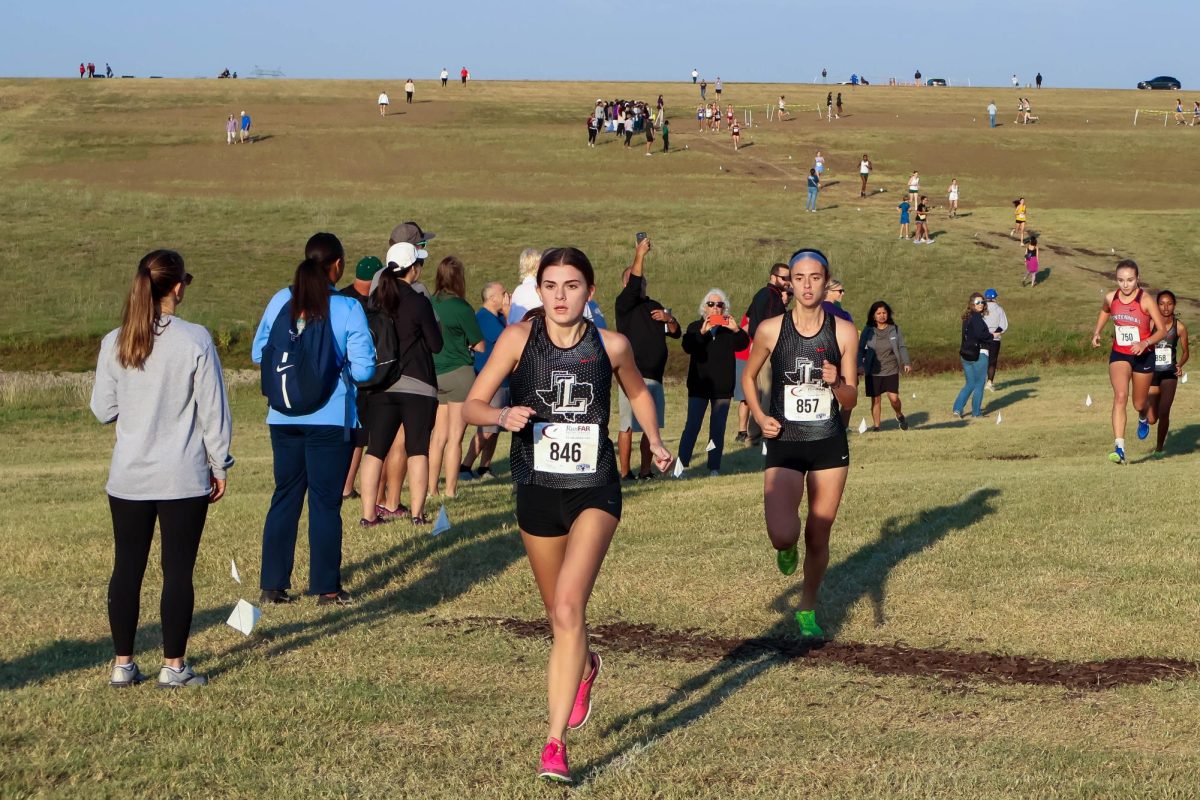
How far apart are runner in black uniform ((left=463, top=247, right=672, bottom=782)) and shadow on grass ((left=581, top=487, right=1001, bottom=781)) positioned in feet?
2.33

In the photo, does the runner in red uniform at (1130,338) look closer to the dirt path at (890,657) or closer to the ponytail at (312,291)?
the dirt path at (890,657)

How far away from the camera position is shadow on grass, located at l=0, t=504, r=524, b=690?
7.64 meters

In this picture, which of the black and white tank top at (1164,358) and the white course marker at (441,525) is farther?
the black and white tank top at (1164,358)

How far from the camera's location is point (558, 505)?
19.1 ft

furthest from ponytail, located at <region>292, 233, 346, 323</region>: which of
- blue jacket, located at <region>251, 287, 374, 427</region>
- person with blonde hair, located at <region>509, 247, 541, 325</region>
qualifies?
person with blonde hair, located at <region>509, 247, 541, 325</region>

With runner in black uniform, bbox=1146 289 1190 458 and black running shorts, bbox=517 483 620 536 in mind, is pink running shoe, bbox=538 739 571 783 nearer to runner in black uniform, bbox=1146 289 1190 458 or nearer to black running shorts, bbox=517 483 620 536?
black running shorts, bbox=517 483 620 536

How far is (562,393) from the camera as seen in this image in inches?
229

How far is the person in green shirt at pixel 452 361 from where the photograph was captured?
12.9 meters

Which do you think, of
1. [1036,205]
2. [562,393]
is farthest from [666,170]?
[562,393]

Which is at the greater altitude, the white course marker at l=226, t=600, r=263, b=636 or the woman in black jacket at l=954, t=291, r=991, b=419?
the white course marker at l=226, t=600, r=263, b=636

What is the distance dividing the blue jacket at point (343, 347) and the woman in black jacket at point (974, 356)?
52.4 feet

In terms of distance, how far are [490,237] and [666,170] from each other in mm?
17504

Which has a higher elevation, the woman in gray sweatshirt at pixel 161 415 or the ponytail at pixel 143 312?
the ponytail at pixel 143 312

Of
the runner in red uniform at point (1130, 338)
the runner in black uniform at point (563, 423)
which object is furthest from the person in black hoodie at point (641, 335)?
the runner in black uniform at point (563, 423)
